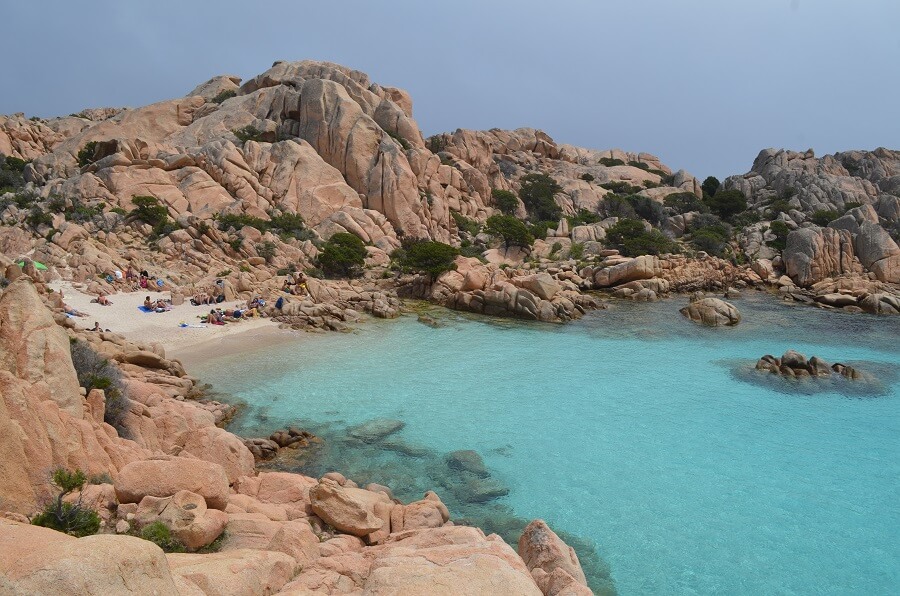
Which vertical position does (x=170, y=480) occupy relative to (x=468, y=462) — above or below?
above

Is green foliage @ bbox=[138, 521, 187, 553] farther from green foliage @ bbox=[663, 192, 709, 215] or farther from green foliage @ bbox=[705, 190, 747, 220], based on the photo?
green foliage @ bbox=[705, 190, 747, 220]

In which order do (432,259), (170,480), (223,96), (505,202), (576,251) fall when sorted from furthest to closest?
(223,96) → (505,202) → (576,251) → (432,259) → (170,480)

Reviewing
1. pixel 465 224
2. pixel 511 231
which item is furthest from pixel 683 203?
pixel 511 231

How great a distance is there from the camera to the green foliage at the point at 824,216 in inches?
2311

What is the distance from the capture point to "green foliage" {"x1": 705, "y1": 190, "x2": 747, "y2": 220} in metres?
68.6

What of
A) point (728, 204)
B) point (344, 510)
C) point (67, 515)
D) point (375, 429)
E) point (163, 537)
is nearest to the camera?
point (67, 515)

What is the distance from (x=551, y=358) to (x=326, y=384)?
1067cm

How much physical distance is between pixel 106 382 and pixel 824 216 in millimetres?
69316

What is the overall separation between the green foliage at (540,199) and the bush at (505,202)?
2910 mm

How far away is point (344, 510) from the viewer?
880 centimetres

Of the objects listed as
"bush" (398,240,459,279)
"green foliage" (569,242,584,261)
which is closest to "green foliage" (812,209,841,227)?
"green foliage" (569,242,584,261)

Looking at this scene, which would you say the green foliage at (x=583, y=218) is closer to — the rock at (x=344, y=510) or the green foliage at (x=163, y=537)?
the rock at (x=344, y=510)

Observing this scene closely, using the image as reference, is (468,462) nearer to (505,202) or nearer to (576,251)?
(576,251)

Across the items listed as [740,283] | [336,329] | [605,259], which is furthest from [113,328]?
[740,283]
